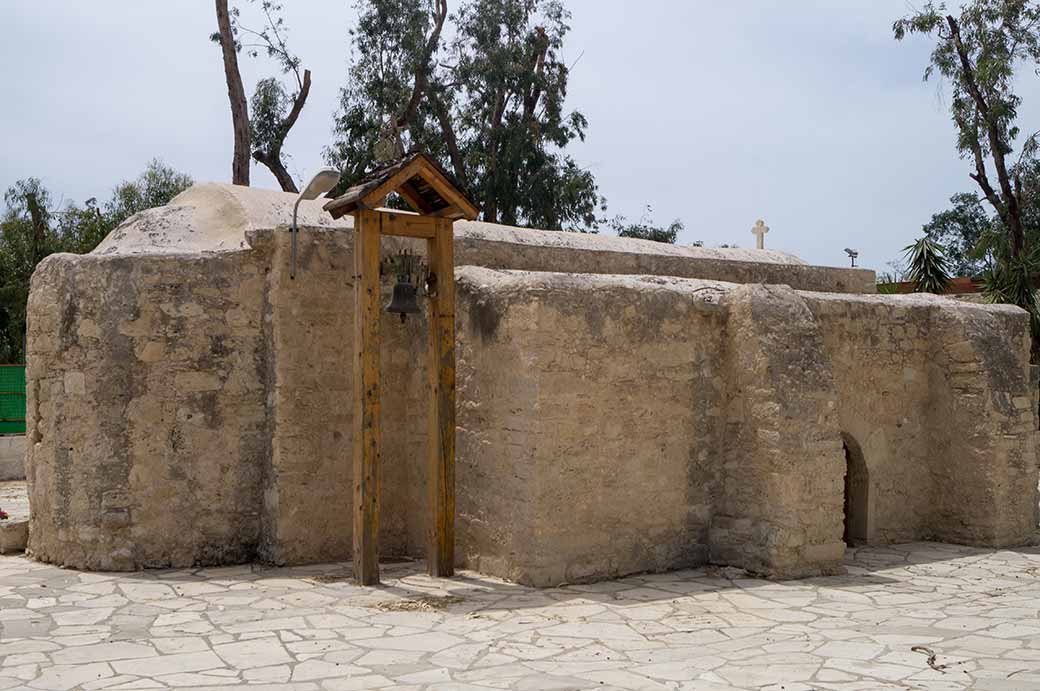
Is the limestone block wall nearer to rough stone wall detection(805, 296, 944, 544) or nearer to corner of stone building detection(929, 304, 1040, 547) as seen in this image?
rough stone wall detection(805, 296, 944, 544)

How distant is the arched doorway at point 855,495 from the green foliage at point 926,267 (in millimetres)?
9612

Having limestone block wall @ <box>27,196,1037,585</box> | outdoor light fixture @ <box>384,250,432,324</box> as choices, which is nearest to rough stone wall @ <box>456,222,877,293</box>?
outdoor light fixture @ <box>384,250,432,324</box>

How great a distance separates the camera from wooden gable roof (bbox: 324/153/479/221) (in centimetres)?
696

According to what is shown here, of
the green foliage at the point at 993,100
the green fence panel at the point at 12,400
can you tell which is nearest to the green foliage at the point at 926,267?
the green foliage at the point at 993,100

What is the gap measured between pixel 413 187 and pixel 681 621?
3.63 m

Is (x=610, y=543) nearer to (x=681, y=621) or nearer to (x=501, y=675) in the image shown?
(x=681, y=621)

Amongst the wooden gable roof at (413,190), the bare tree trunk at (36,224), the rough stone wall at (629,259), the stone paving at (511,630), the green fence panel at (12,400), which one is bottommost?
the stone paving at (511,630)

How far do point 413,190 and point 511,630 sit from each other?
10.9ft

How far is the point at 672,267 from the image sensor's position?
9789 millimetres

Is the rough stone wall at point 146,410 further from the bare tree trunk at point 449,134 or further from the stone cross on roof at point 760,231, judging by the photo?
the bare tree trunk at point 449,134

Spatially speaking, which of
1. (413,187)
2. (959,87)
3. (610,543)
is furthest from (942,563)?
(959,87)

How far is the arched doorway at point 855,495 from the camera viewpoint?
8648 mm

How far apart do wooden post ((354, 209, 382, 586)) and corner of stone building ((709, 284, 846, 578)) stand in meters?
2.66

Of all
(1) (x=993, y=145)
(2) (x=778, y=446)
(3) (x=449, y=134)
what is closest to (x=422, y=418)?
(2) (x=778, y=446)
